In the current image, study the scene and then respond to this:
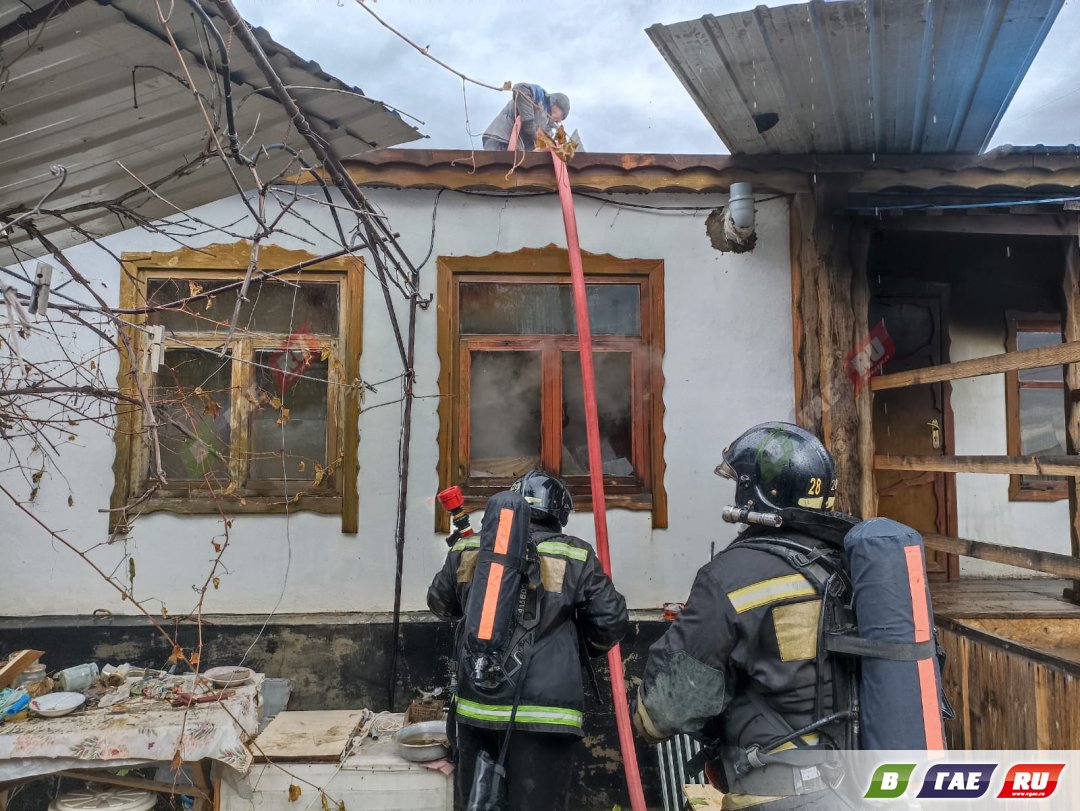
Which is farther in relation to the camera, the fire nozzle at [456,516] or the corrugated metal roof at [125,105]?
the fire nozzle at [456,516]

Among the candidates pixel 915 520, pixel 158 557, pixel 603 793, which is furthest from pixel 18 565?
pixel 915 520

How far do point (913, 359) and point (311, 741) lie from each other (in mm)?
6197

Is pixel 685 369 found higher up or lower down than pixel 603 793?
higher up

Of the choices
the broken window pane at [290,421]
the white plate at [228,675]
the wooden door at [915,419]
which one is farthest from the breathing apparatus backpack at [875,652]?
the wooden door at [915,419]

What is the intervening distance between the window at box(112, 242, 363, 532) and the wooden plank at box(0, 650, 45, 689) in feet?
3.73

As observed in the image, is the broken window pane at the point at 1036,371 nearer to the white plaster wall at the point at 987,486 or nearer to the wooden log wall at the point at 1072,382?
the white plaster wall at the point at 987,486

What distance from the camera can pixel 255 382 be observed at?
5344 mm

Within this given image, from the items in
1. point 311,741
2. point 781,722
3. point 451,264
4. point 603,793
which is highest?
point 451,264

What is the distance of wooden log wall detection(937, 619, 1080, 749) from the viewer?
10.4 feet

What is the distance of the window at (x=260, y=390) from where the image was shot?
514cm

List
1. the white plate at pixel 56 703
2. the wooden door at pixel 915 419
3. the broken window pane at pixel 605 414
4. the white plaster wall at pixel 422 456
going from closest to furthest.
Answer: the white plate at pixel 56 703
the white plaster wall at pixel 422 456
the broken window pane at pixel 605 414
the wooden door at pixel 915 419

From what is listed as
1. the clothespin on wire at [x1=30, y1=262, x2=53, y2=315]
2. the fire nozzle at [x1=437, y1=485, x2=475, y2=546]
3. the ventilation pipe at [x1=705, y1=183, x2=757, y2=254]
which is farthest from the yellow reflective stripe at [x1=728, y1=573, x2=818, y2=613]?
the ventilation pipe at [x1=705, y1=183, x2=757, y2=254]

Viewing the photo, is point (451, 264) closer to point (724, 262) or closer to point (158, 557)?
point (724, 262)

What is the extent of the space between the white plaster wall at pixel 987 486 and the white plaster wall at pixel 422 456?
2.59m
